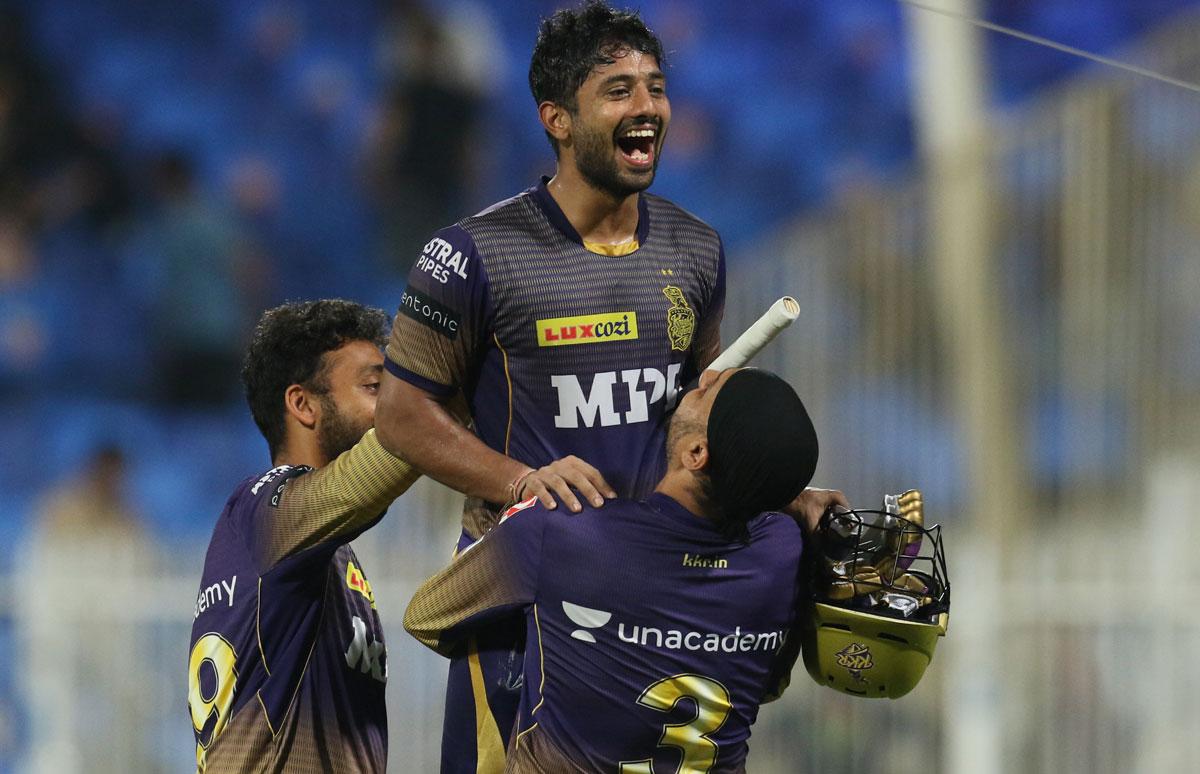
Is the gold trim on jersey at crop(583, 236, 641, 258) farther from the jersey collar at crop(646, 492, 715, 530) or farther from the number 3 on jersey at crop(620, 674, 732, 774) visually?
the number 3 on jersey at crop(620, 674, 732, 774)

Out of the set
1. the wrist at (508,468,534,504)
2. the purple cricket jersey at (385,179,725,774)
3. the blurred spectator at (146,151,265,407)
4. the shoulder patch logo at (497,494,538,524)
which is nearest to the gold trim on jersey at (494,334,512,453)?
the purple cricket jersey at (385,179,725,774)

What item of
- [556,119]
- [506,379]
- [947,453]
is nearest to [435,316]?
[506,379]

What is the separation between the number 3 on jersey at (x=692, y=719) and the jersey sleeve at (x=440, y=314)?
680 millimetres

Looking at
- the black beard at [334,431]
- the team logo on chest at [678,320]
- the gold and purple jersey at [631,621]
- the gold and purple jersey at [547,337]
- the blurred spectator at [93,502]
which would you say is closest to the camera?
the gold and purple jersey at [631,621]

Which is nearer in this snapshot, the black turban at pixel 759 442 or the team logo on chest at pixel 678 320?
the black turban at pixel 759 442

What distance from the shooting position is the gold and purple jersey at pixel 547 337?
276cm

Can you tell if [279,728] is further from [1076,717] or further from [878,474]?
[1076,717]

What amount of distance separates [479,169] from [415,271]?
6842 mm

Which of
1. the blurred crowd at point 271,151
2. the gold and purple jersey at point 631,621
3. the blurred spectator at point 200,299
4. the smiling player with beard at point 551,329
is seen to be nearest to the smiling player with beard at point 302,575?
the smiling player with beard at point 551,329

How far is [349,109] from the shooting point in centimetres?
1003

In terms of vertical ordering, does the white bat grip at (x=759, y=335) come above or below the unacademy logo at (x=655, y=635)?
above

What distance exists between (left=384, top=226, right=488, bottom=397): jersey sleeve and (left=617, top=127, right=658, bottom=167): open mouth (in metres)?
0.33

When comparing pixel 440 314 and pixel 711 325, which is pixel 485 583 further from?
pixel 711 325

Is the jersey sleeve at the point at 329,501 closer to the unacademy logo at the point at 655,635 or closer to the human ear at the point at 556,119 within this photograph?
the unacademy logo at the point at 655,635
